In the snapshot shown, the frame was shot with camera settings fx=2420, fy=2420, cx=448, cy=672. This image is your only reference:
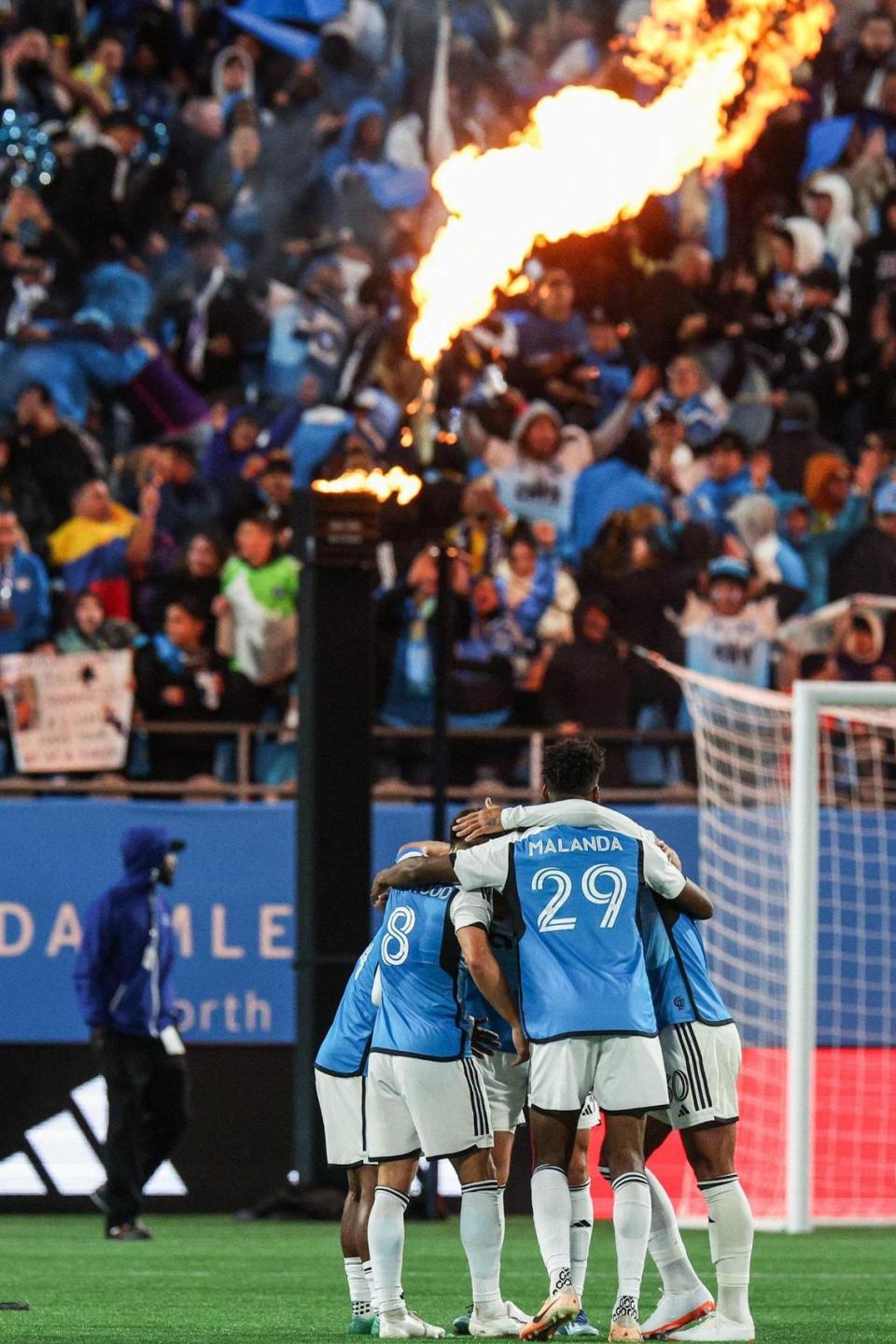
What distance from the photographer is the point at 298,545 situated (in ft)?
40.7

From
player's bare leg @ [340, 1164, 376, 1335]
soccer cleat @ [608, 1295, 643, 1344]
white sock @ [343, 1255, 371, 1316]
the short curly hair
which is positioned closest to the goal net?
player's bare leg @ [340, 1164, 376, 1335]

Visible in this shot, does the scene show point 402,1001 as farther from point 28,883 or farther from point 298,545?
point 28,883

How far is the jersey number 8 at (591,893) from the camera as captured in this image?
705cm

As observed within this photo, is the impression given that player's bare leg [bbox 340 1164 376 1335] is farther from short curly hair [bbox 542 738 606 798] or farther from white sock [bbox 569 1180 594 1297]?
short curly hair [bbox 542 738 606 798]

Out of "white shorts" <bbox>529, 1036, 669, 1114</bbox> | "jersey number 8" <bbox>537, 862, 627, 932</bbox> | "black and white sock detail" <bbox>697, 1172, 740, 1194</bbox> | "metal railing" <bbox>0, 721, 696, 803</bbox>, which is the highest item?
"metal railing" <bbox>0, 721, 696, 803</bbox>

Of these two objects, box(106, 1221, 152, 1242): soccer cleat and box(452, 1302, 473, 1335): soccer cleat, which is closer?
box(452, 1302, 473, 1335): soccer cleat

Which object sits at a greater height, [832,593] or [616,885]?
[832,593]

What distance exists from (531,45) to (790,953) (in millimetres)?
7793

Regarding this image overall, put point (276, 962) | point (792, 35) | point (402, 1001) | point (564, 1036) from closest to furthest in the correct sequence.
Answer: point (564, 1036) < point (402, 1001) < point (276, 962) < point (792, 35)

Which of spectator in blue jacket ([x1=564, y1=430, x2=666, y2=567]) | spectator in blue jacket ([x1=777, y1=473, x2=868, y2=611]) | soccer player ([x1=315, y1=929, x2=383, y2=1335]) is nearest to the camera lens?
soccer player ([x1=315, y1=929, x2=383, y2=1335])

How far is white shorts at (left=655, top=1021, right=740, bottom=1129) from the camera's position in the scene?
718cm

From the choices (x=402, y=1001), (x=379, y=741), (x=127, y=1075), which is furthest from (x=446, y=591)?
(x=402, y=1001)

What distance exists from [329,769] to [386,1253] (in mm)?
5292

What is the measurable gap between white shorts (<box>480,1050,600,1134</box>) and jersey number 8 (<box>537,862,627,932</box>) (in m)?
0.87
